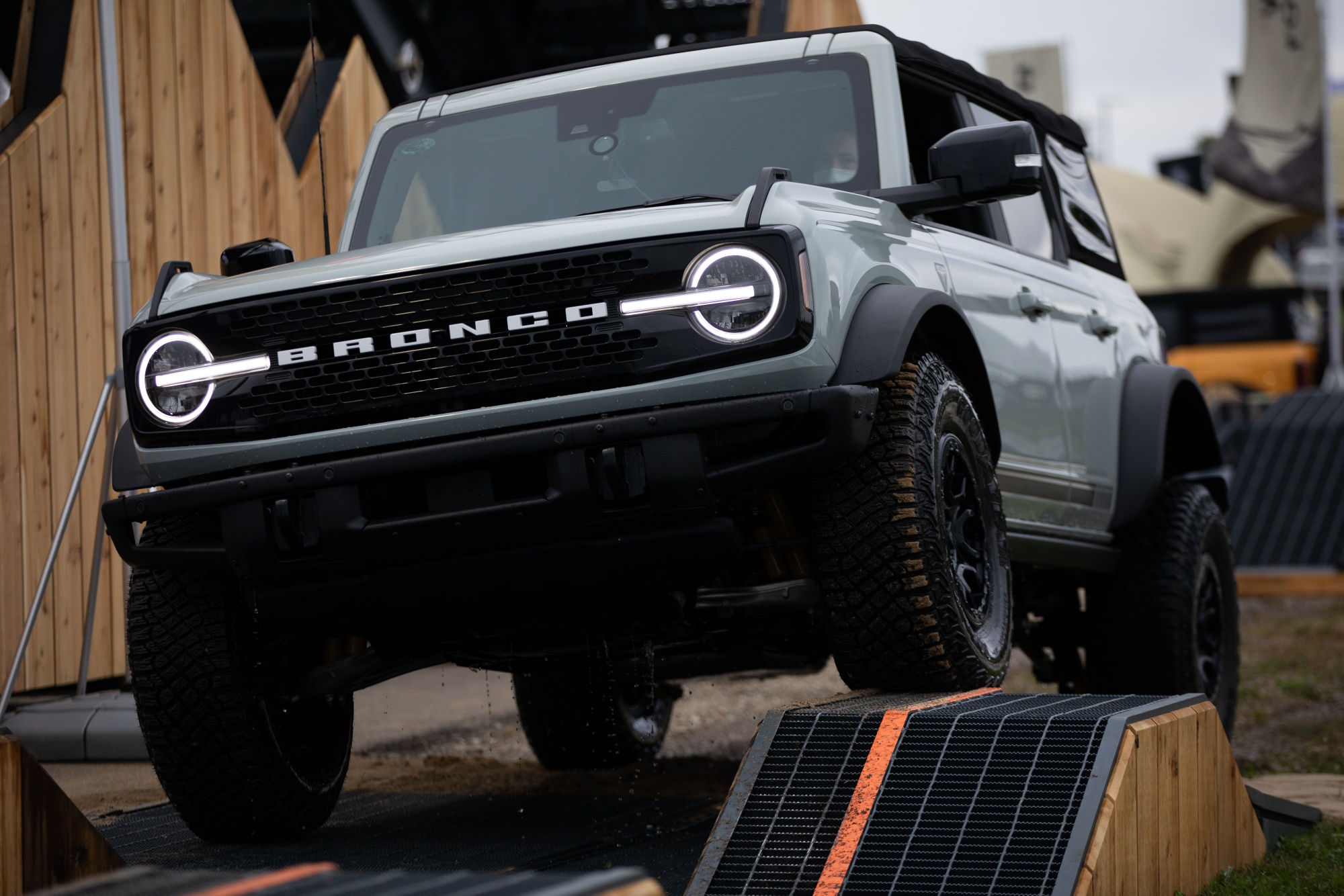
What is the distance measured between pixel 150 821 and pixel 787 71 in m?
2.99

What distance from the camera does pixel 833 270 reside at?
3723 mm

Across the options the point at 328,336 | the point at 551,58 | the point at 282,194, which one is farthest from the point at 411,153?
the point at 551,58

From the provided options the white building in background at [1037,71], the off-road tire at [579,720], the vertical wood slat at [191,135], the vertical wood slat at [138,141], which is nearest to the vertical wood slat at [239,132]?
the vertical wood slat at [191,135]

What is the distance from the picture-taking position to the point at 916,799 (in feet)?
11.0

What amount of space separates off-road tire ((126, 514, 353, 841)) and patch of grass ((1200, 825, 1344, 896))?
91.9 inches

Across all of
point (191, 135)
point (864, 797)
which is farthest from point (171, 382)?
point (191, 135)

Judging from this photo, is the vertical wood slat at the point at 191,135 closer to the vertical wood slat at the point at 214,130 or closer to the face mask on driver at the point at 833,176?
the vertical wood slat at the point at 214,130

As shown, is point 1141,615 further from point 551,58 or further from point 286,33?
point 551,58

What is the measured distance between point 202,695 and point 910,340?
1941 millimetres

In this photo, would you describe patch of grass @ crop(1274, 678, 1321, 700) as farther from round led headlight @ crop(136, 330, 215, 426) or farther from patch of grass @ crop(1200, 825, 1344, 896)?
round led headlight @ crop(136, 330, 215, 426)

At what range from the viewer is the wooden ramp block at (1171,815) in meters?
3.19

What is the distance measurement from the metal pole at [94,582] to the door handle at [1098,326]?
3780 millimetres

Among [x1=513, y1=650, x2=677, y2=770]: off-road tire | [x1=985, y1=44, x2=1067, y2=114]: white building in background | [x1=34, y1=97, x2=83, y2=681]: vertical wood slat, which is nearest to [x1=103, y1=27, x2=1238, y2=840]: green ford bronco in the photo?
[x1=513, y1=650, x2=677, y2=770]: off-road tire

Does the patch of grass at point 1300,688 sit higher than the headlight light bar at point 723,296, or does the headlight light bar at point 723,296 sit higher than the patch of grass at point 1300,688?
the headlight light bar at point 723,296
